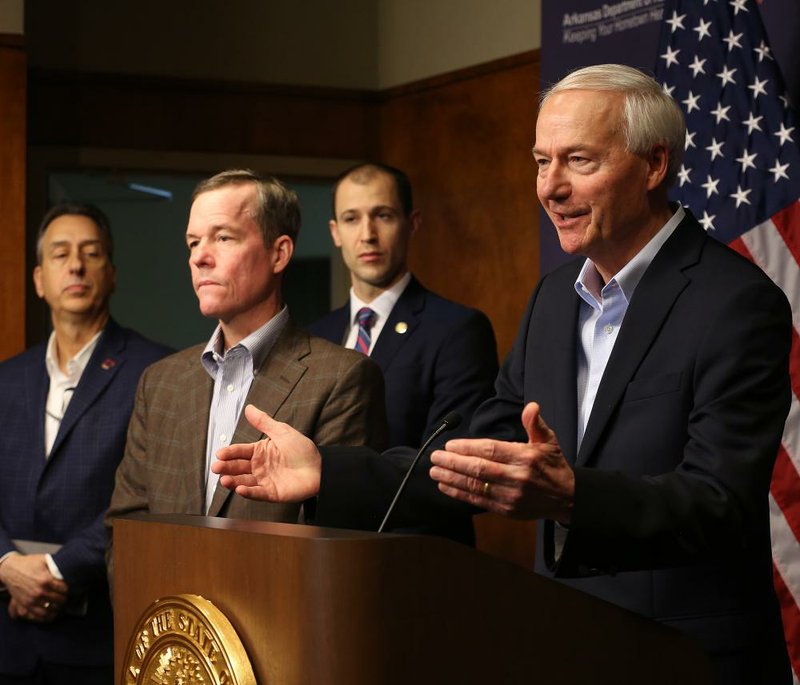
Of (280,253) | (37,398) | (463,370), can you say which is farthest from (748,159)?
(37,398)

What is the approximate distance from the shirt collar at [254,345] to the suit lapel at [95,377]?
0.91 metres

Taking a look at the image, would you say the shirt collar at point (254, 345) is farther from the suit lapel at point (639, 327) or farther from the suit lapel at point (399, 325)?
the suit lapel at point (639, 327)

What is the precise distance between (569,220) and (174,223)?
24.9ft

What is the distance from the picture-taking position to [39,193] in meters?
6.63

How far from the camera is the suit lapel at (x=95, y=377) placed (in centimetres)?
385

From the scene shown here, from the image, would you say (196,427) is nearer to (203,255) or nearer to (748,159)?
(203,255)

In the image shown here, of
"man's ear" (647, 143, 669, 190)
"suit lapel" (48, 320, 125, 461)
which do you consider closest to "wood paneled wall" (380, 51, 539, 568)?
"suit lapel" (48, 320, 125, 461)

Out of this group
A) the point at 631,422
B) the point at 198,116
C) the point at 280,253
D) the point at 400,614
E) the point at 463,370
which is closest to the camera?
the point at 400,614

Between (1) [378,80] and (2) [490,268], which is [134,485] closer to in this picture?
(2) [490,268]

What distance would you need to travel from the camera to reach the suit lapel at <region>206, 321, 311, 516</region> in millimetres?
2857

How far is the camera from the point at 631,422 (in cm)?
209

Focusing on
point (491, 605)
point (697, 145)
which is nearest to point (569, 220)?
point (491, 605)

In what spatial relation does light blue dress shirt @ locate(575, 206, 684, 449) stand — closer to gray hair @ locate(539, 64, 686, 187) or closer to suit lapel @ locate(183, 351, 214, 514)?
gray hair @ locate(539, 64, 686, 187)

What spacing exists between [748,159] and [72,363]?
6.79ft
